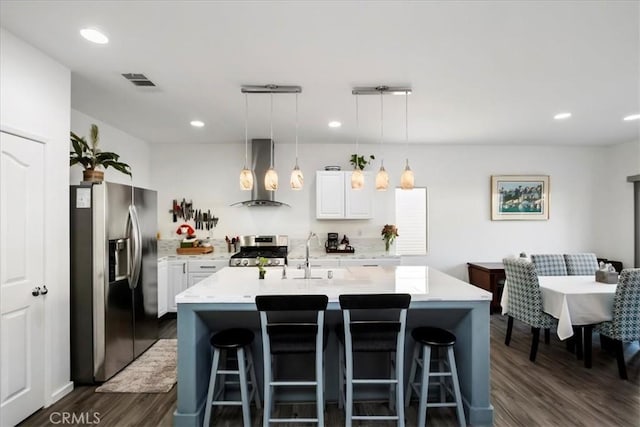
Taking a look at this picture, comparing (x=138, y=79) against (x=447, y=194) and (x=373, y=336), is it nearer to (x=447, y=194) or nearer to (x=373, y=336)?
(x=373, y=336)

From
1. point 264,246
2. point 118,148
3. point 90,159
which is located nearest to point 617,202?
point 264,246

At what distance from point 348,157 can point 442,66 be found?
2.69m

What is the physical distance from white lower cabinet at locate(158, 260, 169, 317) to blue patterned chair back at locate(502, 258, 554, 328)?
14.3ft

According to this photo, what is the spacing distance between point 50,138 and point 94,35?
2.99 feet

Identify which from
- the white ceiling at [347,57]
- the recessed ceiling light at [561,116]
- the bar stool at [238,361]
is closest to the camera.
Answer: the white ceiling at [347,57]

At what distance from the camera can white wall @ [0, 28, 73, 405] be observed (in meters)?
2.15

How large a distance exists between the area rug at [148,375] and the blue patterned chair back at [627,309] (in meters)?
4.00

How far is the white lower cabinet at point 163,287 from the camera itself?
424 cm

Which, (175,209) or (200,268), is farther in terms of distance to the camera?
(175,209)

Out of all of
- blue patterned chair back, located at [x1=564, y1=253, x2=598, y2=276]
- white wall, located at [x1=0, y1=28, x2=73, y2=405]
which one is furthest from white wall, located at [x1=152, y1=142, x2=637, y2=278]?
white wall, located at [x1=0, y1=28, x2=73, y2=405]

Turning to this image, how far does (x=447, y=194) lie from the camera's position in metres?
5.22

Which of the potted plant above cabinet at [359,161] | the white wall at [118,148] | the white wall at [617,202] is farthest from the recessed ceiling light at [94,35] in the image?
the white wall at [617,202]

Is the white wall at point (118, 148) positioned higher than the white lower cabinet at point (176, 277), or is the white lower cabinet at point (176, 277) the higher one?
the white wall at point (118, 148)

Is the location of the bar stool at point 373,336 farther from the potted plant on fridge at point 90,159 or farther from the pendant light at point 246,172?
the potted plant on fridge at point 90,159
